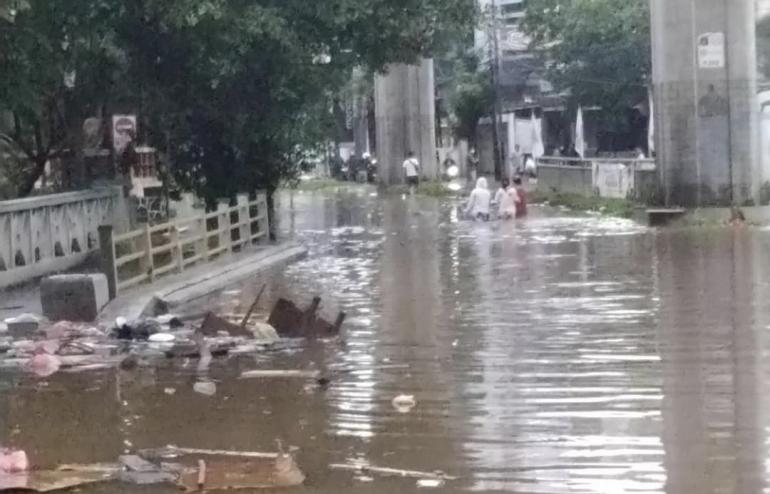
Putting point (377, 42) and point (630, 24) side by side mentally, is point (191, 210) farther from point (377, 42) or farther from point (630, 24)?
point (630, 24)

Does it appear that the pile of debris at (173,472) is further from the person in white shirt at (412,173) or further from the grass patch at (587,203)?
the person in white shirt at (412,173)

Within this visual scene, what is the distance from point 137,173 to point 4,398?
15.9 metres

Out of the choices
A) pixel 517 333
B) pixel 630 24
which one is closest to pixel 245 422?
pixel 517 333

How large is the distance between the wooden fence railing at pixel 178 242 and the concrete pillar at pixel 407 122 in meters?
39.9

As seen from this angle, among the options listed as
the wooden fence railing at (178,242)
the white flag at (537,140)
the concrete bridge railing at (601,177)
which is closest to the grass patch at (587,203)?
the concrete bridge railing at (601,177)

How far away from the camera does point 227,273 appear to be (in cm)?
2267

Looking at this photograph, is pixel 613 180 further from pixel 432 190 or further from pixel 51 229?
pixel 51 229

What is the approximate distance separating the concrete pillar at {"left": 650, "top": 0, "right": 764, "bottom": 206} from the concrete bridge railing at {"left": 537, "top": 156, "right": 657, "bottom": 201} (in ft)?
5.66

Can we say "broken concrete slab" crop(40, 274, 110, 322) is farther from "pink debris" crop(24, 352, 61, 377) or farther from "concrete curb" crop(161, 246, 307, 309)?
"pink debris" crop(24, 352, 61, 377)

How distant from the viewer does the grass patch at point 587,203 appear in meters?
37.7

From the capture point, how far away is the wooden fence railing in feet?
62.1

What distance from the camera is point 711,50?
109 ft

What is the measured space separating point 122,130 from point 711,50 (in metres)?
13.9

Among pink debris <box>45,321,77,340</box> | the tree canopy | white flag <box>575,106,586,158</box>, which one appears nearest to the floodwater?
pink debris <box>45,321,77,340</box>
